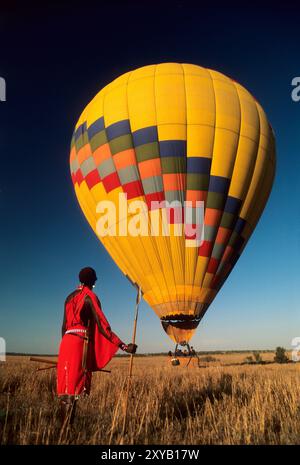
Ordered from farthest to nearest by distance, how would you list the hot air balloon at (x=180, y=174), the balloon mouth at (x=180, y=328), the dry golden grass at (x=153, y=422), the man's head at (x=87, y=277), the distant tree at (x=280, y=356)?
the distant tree at (x=280, y=356), the balloon mouth at (x=180, y=328), the hot air balloon at (x=180, y=174), the man's head at (x=87, y=277), the dry golden grass at (x=153, y=422)

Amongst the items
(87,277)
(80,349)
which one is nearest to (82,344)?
(80,349)

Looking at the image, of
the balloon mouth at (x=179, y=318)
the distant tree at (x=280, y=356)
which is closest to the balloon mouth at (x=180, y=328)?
the balloon mouth at (x=179, y=318)

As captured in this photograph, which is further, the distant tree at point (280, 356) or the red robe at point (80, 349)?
the distant tree at point (280, 356)

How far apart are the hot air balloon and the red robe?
797cm

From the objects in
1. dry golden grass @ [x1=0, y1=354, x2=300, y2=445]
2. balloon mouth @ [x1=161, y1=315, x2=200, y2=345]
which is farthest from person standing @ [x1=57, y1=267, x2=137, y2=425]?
balloon mouth @ [x1=161, y1=315, x2=200, y2=345]

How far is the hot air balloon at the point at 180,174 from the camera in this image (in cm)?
1246

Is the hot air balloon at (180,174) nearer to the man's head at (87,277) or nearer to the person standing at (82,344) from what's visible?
the man's head at (87,277)

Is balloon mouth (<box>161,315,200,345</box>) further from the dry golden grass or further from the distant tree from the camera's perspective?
the distant tree

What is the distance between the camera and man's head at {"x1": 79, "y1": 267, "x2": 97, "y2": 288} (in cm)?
455

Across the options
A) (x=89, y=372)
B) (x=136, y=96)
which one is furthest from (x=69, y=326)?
(x=136, y=96)

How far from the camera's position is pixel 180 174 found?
12508 millimetres

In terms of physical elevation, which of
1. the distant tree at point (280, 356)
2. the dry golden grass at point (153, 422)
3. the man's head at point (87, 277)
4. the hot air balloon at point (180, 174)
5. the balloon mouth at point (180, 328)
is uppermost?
the hot air balloon at point (180, 174)

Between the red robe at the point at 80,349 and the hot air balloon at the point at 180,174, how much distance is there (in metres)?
7.97
